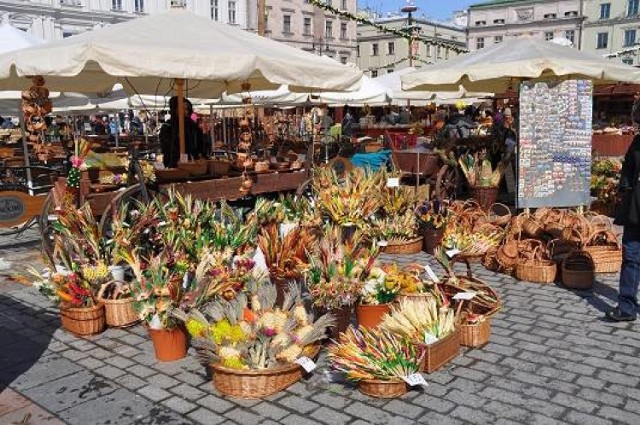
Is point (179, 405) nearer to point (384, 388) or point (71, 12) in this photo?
point (384, 388)

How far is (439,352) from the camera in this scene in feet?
12.5

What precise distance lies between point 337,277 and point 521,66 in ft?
13.9

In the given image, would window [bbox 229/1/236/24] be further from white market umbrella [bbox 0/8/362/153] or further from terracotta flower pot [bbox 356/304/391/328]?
terracotta flower pot [bbox 356/304/391/328]

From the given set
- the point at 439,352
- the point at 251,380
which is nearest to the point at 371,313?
the point at 439,352

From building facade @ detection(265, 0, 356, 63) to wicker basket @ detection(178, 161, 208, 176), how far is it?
161 feet

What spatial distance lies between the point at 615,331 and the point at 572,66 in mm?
3686

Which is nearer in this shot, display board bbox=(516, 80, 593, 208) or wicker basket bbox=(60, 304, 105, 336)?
wicker basket bbox=(60, 304, 105, 336)

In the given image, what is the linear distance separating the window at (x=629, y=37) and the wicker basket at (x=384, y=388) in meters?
69.8

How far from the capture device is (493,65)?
731 centimetres

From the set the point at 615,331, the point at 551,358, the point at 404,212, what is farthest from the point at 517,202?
the point at 551,358

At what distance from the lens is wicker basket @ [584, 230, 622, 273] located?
19.5 feet

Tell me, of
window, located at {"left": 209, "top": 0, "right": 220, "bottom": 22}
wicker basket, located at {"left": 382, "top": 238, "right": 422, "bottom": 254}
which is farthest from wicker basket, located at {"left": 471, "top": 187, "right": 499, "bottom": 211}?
window, located at {"left": 209, "top": 0, "right": 220, "bottom": 22}

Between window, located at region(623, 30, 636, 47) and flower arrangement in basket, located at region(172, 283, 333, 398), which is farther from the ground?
window, located at region(623, 30, 636, 47)

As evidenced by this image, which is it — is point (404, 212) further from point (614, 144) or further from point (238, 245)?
point (614, 144)
